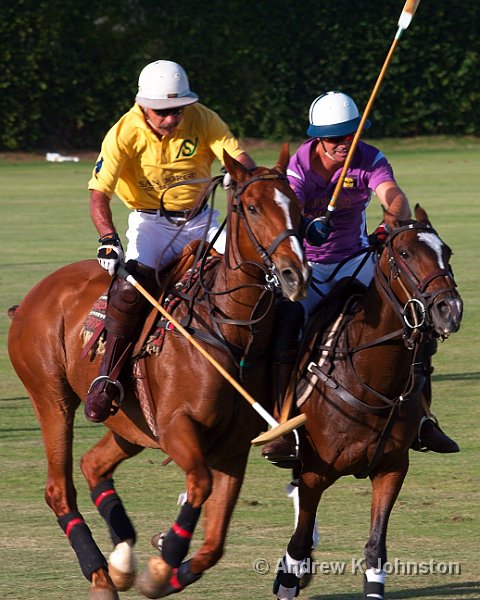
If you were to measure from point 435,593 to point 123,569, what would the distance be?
4.73ft

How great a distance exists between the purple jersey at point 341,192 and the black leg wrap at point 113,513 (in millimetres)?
1561

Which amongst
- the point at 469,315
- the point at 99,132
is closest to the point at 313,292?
the point at 469,315

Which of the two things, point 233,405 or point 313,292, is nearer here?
point 233,405

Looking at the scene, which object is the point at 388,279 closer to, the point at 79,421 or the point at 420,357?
the point at 420,357

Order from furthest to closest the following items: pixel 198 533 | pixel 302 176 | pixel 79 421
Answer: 1. pixel 79 421
2. pixel 198 533
3. pixel 302 176

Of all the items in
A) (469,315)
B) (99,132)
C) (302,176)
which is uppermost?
(302,176)

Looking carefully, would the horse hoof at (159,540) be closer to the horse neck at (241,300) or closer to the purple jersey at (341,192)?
the horse neck at (241,300)

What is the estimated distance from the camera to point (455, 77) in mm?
34094

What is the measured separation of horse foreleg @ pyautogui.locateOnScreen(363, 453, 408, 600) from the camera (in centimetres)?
598

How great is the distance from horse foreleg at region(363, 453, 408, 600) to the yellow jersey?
1696 millimetres

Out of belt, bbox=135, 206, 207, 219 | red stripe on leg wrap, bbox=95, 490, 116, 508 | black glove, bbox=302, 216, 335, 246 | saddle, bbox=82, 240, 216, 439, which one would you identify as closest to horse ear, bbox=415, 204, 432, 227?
black glove, bbox=302, 216, 335, 246

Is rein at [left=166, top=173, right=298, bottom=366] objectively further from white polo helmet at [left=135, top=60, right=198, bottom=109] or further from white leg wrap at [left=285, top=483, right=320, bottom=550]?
white leg wrap at [left=285, top=483, right=320, bottom=550]

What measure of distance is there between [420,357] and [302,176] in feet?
3.70

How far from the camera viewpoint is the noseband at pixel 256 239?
5.75 metres
